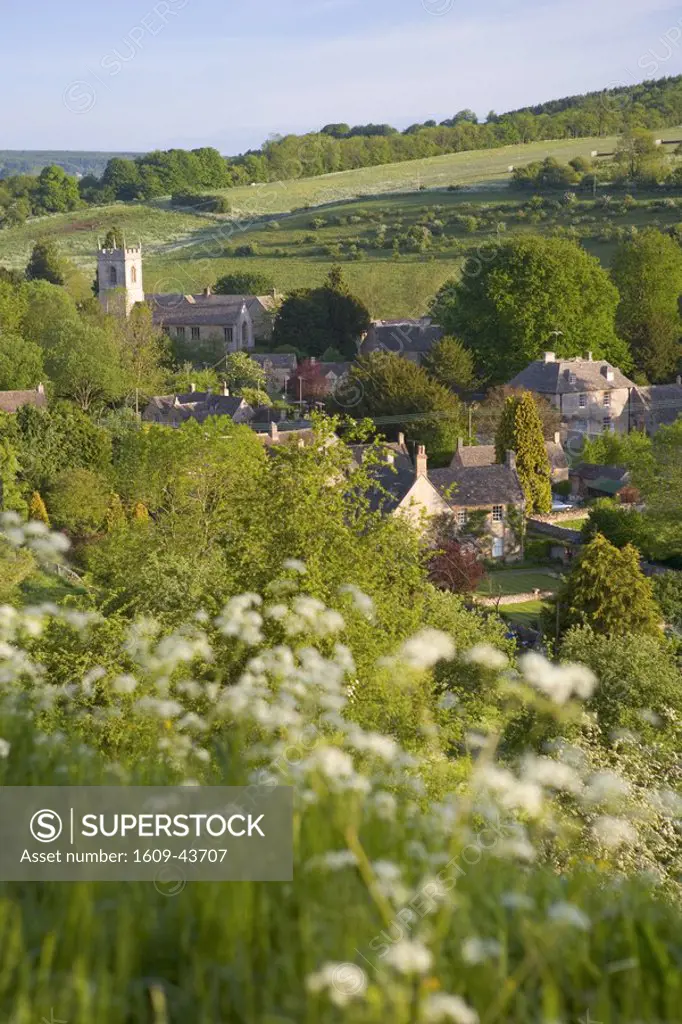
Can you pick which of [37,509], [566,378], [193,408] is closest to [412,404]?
[566,378]

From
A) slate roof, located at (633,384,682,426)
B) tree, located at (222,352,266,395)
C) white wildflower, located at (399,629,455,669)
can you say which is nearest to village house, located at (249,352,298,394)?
tree, located at (222,352,266,395)

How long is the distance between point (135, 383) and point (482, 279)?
2362 cm

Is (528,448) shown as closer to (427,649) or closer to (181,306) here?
(427,649)

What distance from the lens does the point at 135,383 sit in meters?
66.9

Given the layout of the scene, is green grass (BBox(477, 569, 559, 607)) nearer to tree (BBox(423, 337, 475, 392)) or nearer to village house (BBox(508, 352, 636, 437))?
village house (BBox(508, 352, 636, 437))

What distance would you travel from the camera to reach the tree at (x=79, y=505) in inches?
1683

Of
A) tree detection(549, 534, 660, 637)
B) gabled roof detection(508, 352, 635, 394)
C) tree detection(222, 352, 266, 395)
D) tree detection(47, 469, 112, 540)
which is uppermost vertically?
tree detection(549, 534, 660, 637)

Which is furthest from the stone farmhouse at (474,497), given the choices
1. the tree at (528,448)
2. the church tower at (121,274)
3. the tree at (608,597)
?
the church tower at (121,274)

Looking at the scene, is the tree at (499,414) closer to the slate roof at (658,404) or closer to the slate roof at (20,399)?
the slate roof at (658,404)

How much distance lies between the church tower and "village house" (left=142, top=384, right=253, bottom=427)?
119ft

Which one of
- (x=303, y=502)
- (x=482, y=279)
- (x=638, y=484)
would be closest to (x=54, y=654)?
(x=303, y=502)

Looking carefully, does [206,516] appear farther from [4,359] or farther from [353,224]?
[353,224]

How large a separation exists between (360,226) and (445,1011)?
12873 centimetres

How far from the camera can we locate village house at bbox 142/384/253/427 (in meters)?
59.5
